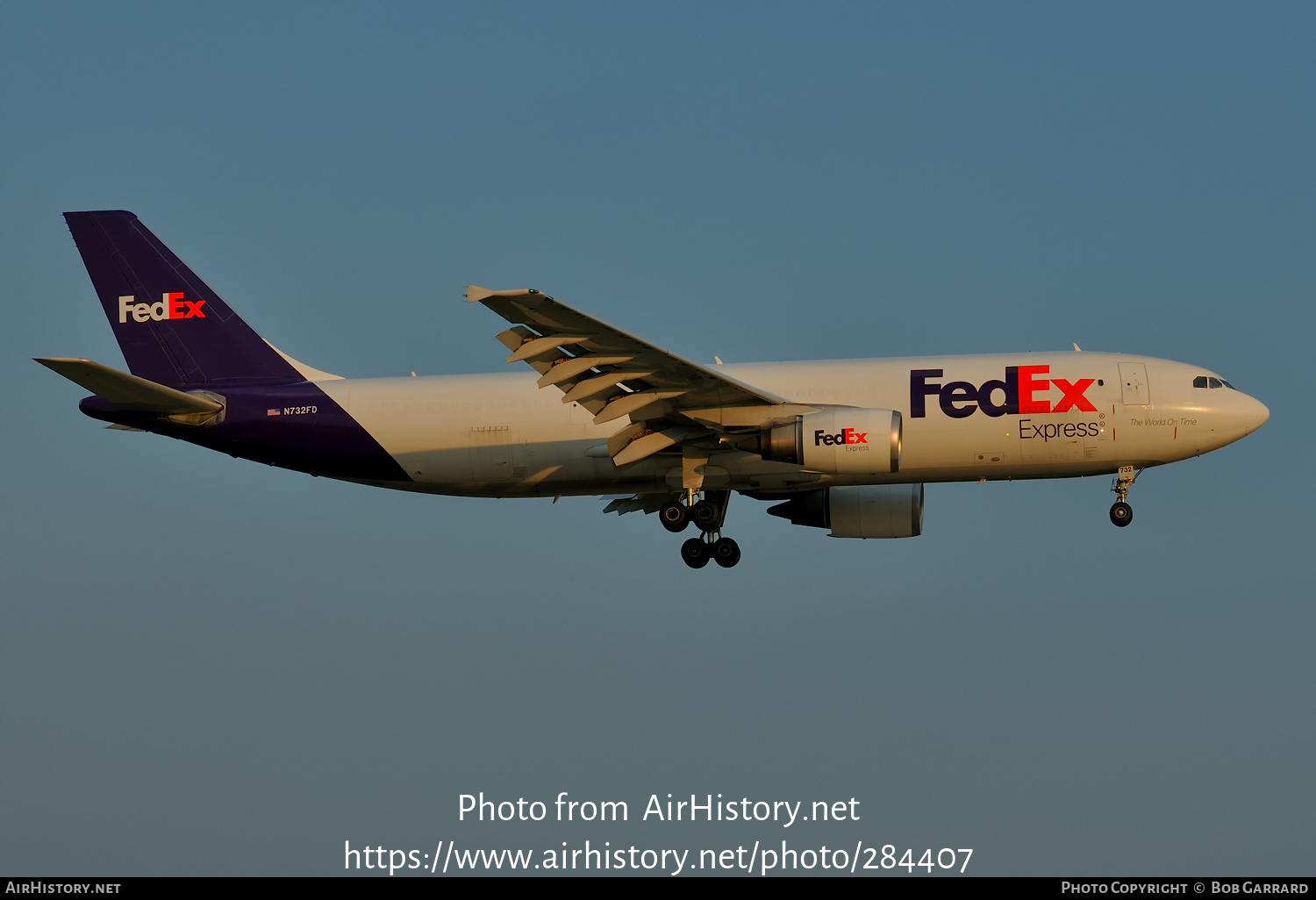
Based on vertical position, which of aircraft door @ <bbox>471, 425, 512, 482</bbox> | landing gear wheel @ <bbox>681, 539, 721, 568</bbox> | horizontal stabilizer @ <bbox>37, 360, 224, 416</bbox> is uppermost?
horizontal stabilizer @ <bbox>37, 360, 224, 416</bbox>

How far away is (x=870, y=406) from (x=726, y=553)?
5.26 metres

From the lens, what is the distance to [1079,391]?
36.9m

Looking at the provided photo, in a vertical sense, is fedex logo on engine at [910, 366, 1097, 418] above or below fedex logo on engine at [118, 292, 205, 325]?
below

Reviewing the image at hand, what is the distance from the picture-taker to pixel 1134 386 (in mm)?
37125

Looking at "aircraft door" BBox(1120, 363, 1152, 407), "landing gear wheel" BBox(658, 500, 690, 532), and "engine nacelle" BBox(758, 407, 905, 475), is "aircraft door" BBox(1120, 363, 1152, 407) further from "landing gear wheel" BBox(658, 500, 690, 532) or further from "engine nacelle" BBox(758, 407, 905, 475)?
"landing gear wheel" BBox(658, 500, 690, 532)

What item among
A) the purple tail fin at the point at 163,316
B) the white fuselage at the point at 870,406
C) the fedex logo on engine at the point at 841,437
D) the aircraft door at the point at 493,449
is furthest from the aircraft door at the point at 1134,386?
the purple tail fin at the point at 163,316

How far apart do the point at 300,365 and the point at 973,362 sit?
54.3ft

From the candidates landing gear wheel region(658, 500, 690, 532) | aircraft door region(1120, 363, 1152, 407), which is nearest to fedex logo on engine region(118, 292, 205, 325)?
landing gear wheel region(658, 500, 690, 532)

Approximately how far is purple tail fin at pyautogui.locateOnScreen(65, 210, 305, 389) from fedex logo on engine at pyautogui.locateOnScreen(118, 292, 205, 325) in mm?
22

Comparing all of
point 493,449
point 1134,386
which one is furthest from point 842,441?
point 493,449

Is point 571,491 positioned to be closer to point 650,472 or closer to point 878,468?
point 650,472

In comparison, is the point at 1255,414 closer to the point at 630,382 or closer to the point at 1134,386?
the point at 1134,386

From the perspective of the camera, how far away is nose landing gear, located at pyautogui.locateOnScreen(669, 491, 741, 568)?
128 ft

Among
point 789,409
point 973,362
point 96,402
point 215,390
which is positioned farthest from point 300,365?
point 973,362
